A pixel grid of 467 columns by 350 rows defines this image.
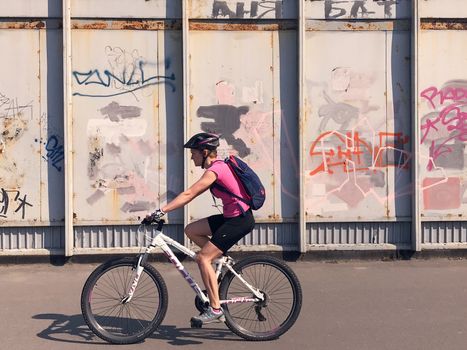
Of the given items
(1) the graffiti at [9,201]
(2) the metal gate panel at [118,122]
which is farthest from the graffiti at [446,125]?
(1) the graffiti at [9,201]

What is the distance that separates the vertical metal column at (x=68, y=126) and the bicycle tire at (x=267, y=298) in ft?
10.2

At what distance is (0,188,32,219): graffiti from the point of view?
8336 millimetres

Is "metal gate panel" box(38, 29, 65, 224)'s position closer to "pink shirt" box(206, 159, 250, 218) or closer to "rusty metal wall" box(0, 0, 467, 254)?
"rusty metal wall" box(0, 0, 467, 254)

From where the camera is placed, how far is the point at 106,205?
27.6ft

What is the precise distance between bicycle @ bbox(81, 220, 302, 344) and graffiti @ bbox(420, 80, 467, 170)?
3.59 meters

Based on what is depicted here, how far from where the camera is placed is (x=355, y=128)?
28.0 ft

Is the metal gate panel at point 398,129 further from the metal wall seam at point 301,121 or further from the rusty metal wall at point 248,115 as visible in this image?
the metal wall seam at point 301,121

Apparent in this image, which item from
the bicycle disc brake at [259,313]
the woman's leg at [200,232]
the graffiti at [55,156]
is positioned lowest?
the bicycle disc brake at [259,313]

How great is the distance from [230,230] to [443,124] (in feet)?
13.1

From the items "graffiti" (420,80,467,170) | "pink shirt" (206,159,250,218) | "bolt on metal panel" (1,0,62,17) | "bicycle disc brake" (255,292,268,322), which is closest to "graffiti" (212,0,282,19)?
"bolt on metal panel" (1,0,62,17)

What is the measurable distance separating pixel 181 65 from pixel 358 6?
86.8 inches

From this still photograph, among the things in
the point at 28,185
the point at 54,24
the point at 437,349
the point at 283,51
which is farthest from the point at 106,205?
the point at 437,349

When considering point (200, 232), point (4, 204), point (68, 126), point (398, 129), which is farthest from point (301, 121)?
point (4, 204)

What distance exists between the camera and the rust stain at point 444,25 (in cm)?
849
